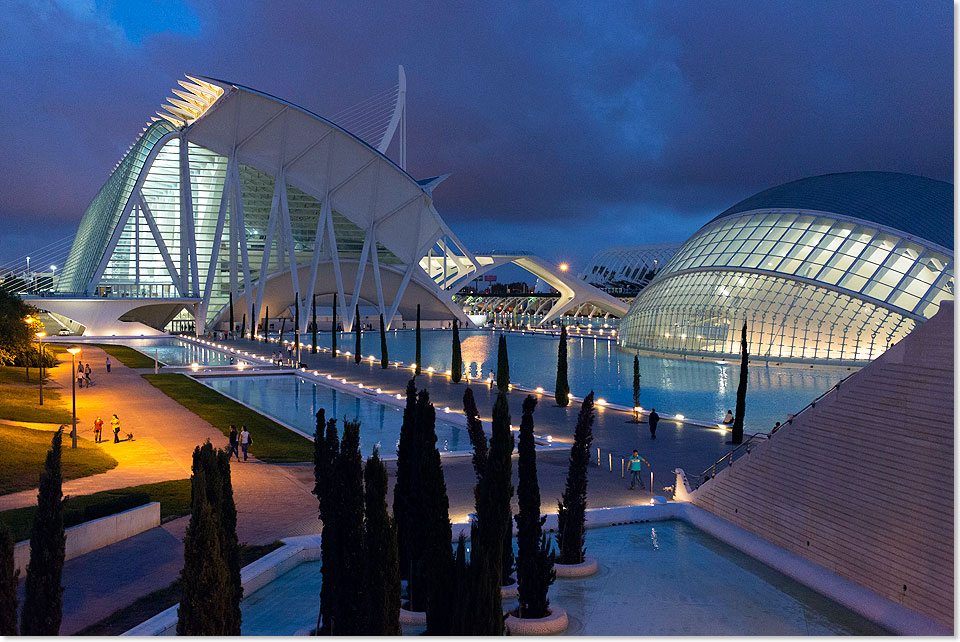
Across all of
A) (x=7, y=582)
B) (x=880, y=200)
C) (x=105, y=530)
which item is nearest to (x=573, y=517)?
(x=7, y=582)

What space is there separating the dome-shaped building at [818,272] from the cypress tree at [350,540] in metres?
34.3

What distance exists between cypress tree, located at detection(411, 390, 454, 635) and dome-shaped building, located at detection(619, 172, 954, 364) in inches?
1287

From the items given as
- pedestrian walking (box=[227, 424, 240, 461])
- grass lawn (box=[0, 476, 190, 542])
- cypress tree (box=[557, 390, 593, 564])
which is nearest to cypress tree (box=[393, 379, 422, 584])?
cypress tree (box=[557, 390, 593, 564])

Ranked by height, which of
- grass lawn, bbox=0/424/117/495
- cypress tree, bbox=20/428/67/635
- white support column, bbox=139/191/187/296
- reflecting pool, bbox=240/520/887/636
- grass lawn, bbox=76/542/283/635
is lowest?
grass lawn, bbox=76/542/283/635

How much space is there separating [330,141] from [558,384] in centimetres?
4746

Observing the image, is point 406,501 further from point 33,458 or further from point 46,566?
point 33,458

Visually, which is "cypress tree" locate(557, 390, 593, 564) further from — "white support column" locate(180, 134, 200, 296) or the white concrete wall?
"white support column" locate(180, 134, 200, 296)

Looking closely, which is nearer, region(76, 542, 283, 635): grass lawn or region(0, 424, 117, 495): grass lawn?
region(76, 542, 283, 635): grass lawn

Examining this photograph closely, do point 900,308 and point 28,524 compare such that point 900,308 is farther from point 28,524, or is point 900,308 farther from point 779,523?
point 28,524

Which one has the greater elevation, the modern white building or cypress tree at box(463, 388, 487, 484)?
the modern white building

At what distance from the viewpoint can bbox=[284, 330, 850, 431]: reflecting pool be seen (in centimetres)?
2878

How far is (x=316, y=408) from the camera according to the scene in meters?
29.3

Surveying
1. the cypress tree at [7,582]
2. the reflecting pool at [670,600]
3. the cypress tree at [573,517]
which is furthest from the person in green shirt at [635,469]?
the cypress tree at [7,582]

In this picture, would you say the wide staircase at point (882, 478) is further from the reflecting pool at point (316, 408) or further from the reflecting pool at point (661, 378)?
the reflecting pool at point (661, 378)
